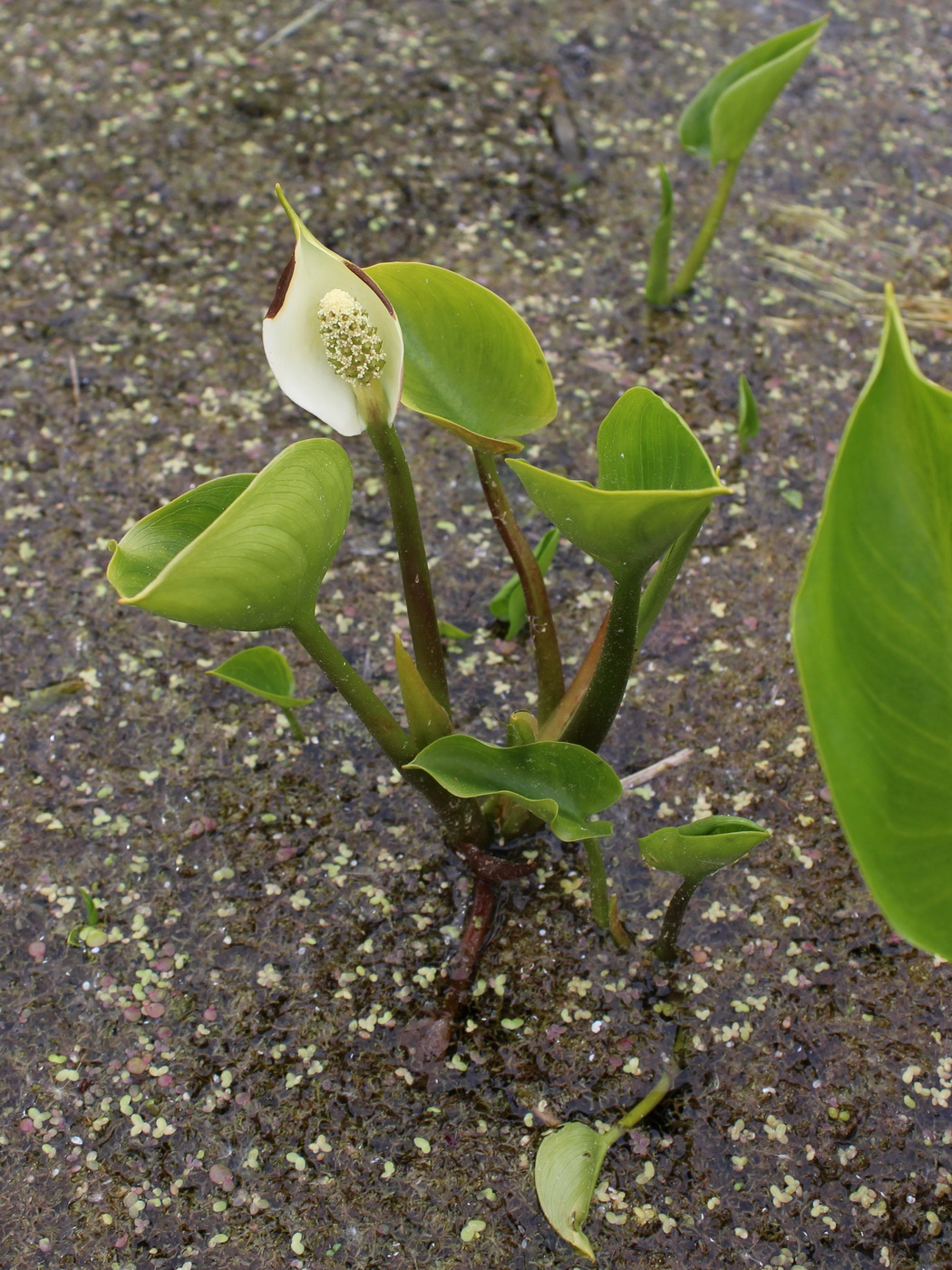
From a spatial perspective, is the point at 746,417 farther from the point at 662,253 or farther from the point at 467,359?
the point at 467,359

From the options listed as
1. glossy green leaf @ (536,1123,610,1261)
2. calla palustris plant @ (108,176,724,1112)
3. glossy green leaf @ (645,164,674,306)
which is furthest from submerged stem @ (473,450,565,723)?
glossy green leaf @ (645,164,674,306)

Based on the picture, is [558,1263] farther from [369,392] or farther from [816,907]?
[369,392]

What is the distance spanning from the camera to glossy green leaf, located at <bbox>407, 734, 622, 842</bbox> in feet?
2.19

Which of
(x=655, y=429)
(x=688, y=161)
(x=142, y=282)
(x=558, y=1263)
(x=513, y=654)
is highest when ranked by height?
(x=655, y=429)

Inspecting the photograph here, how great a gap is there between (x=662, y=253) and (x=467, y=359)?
2.26ft

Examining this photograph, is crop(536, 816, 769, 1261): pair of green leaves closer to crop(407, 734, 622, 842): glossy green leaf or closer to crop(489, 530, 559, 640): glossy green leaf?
crop(407, 734, 622, 842): glossy green leaf

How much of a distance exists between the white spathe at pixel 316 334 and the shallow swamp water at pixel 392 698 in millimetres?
444

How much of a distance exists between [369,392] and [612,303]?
0.87 meters

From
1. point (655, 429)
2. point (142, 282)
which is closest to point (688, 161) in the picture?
point (142, 282)

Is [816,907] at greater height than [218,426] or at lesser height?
lesser

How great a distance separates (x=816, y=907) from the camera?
892 millimetres

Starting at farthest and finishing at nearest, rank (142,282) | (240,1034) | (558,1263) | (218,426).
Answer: (142,282) < (218,426) < (240,1034) < (558,1263)

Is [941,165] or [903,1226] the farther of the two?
[941,165]

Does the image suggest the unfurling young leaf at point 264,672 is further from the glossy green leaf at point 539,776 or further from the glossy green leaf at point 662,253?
the glossy green leaf at point 662,253
